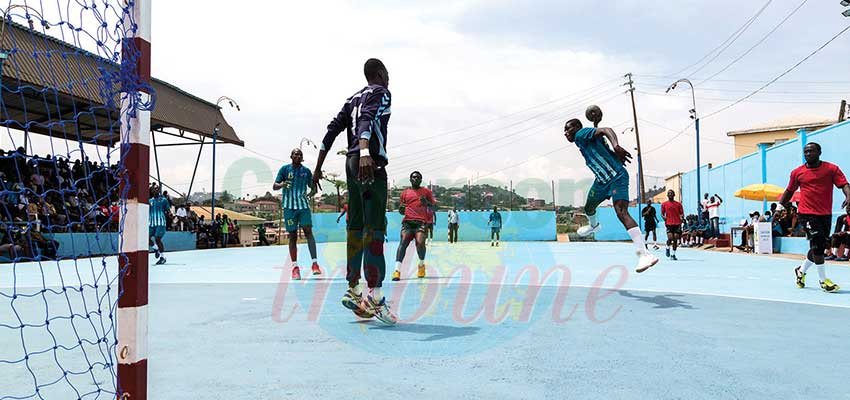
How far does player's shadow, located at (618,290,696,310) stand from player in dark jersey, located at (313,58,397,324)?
9.05ft

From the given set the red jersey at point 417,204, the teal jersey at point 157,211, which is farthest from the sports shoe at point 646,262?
the teal jersey at point 157,211

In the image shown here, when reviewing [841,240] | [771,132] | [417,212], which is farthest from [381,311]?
[771,132]

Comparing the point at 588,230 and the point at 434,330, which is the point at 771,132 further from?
the point at 434,330

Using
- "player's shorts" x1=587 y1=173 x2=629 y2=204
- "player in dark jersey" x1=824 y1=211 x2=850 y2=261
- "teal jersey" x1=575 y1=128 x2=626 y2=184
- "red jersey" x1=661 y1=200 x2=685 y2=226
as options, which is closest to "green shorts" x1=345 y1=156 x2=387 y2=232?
"teal jersey" x1=575 y1=128 x2=626 y2=184

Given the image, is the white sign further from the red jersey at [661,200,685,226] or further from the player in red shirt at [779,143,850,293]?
the player in red shirt at [779,143,850,293]

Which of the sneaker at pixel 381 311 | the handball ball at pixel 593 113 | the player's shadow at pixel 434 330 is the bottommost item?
the player's shadow at pixel 434 330

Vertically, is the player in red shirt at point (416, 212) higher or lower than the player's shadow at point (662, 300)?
higher

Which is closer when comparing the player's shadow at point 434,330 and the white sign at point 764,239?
the player's shadow at point 434,330

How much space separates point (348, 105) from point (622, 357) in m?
2.89

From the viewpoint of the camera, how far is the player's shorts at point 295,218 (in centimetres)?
863

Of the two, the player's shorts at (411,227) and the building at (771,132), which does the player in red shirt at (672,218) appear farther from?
the building at (771,132)

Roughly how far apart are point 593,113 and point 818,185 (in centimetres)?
272

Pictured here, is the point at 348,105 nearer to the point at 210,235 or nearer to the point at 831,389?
the point at 831,389

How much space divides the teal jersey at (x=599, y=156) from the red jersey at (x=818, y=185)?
2101 millimetres
